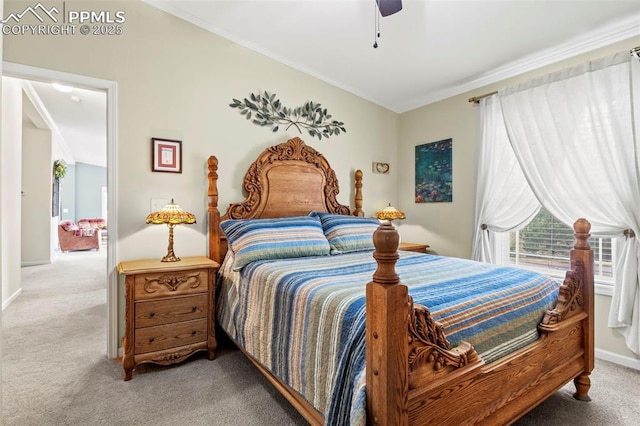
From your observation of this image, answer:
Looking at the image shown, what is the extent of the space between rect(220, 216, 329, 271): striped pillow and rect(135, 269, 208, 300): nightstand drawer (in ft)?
1.05

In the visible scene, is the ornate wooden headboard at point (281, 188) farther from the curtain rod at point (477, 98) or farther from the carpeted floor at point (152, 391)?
the curtain rod at point (477, 98)

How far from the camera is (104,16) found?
8.50ft

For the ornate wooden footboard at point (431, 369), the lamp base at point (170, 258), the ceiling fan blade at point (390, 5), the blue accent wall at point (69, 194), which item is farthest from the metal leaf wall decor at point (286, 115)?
the blue accent wall at point (69, 194)

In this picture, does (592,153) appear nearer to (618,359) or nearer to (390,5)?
(618,359)

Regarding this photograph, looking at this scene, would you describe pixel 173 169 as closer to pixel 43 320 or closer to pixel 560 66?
pixel 43 320

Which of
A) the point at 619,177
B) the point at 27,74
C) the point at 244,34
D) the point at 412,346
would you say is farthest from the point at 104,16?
the point at 619,177

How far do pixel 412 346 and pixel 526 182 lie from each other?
8.46 ft

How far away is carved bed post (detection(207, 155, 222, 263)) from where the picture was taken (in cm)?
295

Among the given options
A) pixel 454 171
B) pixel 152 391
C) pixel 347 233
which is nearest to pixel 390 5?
pixel 347 233

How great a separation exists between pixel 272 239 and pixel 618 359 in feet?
9.26

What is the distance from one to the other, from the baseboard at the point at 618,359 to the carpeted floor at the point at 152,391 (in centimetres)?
6

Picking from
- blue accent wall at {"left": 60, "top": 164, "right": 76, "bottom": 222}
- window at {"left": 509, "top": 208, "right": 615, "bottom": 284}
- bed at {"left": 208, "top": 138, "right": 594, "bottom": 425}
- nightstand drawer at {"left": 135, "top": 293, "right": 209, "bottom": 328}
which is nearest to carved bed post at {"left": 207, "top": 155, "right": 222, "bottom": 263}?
bed at {"left": 208, "top": 138, "right": 594, "bottom": 425}

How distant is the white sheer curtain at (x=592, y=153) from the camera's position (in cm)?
246

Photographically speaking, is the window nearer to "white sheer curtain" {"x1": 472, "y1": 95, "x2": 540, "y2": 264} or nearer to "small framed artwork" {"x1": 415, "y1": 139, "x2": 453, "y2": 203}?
"white sheer curtain" {"x1": 472, "y1": 95, "x2": 540, "y2": 264}
